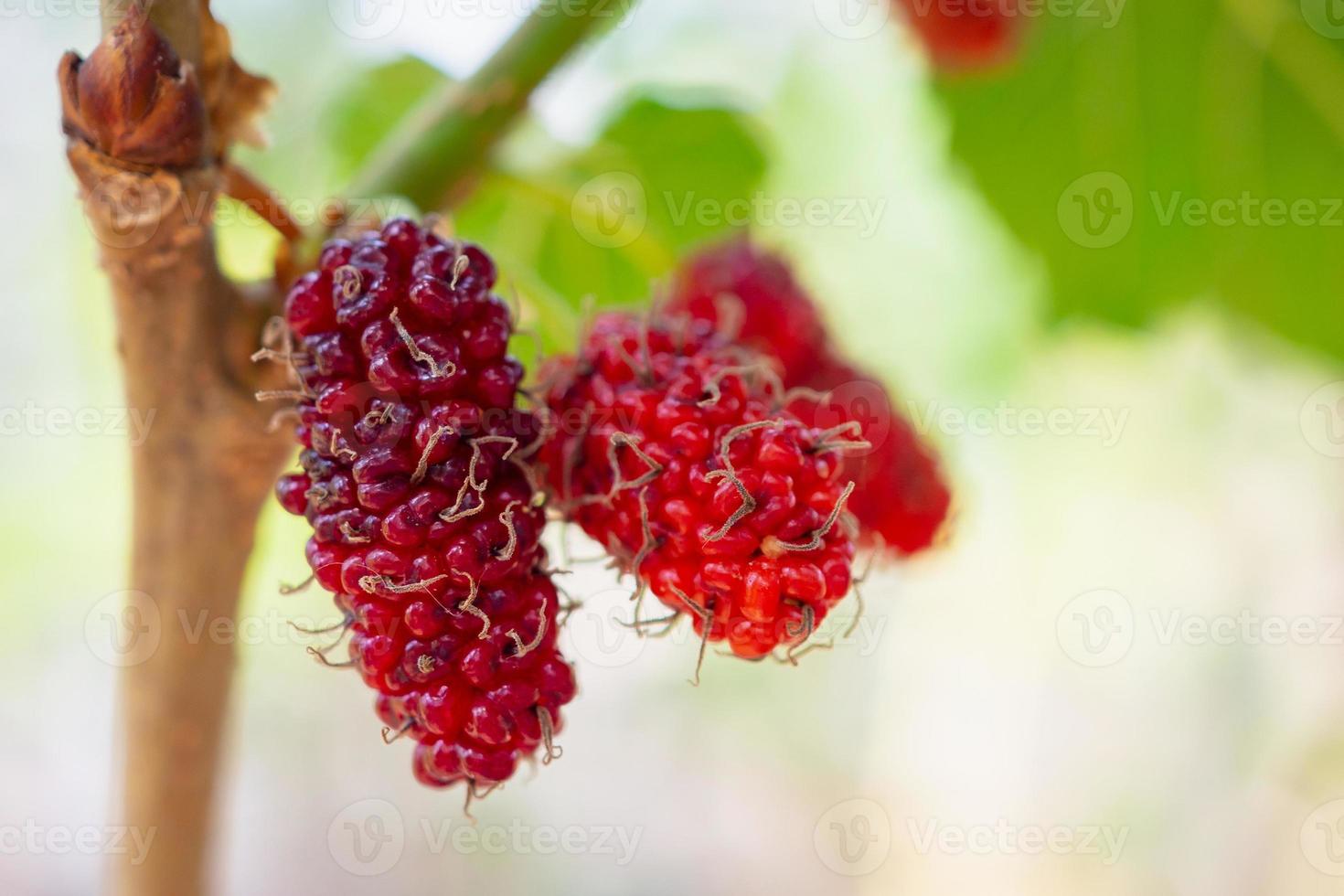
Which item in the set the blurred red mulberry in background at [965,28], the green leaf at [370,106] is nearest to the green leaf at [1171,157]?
the blurred red mulberry in background at [965,28]

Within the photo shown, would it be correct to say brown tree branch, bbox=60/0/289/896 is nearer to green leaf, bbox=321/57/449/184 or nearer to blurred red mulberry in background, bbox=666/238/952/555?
blurred red mulberry in background, bbox=666/238/952/555

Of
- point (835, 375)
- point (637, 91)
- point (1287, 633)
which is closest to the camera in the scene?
point (835, 375)

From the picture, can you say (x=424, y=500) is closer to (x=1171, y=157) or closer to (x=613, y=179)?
(x=613, y=179)

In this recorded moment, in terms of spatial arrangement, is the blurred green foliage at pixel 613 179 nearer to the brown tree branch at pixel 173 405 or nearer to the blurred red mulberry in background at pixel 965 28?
the blurred red mulberry in background at pixel 965 28

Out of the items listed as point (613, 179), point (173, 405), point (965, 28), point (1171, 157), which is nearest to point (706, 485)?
point (173, 405)

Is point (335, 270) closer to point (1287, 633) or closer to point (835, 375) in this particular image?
point (835, 375)

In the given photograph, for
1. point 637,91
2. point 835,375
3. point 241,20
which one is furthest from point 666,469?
point 241,20

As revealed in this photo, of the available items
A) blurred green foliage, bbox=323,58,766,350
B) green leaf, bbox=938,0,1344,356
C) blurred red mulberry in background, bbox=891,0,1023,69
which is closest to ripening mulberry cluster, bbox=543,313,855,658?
blurred green foliage, bbox=323,58,766,350
